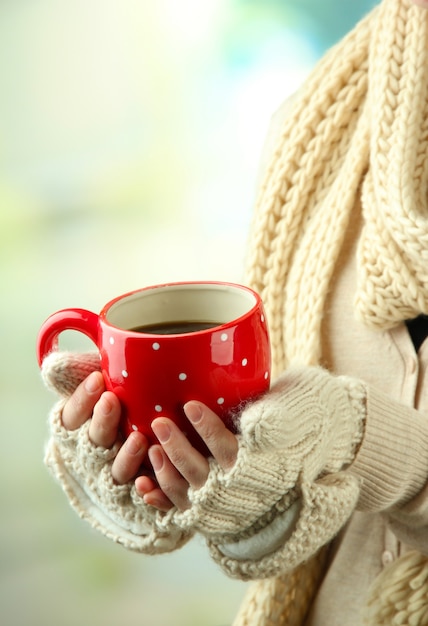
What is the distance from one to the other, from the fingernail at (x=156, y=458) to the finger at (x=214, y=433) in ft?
0.12

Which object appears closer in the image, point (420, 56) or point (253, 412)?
point (253, 412)

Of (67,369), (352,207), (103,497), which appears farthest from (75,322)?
(352,207)

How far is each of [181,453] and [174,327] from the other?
4.0 inches

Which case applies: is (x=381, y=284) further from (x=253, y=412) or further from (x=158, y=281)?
(x=158, y=281)

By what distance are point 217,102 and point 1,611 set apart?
1.03m

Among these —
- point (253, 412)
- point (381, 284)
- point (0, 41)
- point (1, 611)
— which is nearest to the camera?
point (253, 412)

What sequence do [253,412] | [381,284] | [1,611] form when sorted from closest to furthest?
[253,412] → [381,284] → [1,611]

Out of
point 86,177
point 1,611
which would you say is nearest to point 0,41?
point 86,177

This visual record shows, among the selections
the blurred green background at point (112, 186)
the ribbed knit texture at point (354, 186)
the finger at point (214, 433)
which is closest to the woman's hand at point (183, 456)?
the finger at point (214, 433)

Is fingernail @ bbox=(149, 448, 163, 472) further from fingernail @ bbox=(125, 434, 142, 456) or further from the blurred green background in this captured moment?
the blurred green background

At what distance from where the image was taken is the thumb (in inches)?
22.6

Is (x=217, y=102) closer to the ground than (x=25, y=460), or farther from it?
farther from it

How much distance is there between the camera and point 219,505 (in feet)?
1.77

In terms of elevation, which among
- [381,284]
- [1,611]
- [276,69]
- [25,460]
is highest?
[276,69]
